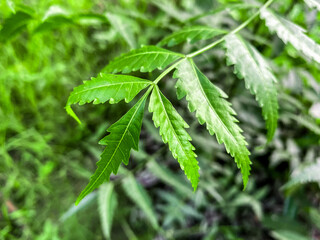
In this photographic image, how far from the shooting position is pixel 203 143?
976 mm

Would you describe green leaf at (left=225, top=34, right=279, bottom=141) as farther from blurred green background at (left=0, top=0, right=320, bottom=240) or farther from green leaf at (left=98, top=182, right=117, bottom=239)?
green leaf at (left=98, top=182, right=117, bottom=239)

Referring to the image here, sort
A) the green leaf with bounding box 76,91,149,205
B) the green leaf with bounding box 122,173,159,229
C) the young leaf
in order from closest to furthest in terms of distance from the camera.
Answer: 1. the green leaf with bounding box 76,91,149,205
2. the young leaf
3. the green leaf with bounding box 122,173,159,229

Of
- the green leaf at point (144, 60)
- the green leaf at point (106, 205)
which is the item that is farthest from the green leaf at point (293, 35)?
the green leaf at point (106, 205)

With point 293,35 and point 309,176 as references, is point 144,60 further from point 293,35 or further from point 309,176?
point 309,176

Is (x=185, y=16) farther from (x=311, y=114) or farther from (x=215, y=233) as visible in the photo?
(x=215, y=233)

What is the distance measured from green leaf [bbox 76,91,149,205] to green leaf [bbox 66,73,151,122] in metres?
0.04

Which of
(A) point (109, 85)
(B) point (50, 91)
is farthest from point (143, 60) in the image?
(B) point (50, 91)

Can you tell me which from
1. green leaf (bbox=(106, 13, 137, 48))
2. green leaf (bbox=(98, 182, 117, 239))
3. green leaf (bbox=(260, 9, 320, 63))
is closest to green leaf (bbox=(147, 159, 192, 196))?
green leaf (bbox=(98, 182, 117, 239))

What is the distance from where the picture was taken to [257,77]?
0.52 meters

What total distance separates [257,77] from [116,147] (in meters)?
0.31

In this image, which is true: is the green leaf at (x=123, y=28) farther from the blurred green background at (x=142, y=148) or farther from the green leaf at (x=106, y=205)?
the green leaf at (x=106, y=205)

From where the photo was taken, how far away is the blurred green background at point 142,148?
2.97 ft

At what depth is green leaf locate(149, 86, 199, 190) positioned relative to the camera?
419 mm

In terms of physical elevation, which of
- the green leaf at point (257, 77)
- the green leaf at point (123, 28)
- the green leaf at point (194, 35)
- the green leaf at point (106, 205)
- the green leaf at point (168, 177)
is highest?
the green leaf at point (123, 28)
